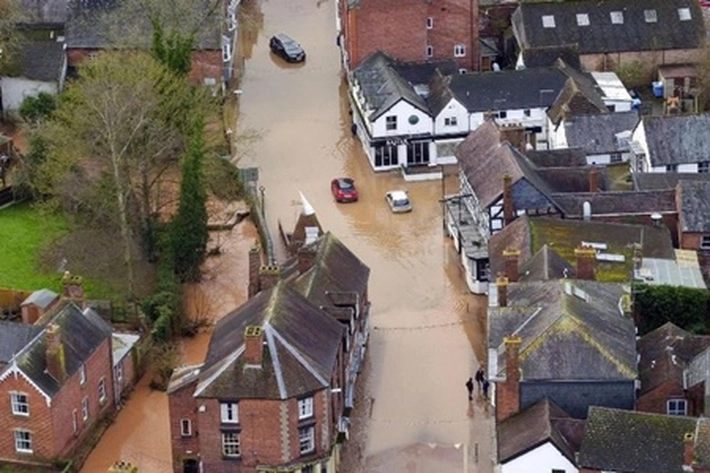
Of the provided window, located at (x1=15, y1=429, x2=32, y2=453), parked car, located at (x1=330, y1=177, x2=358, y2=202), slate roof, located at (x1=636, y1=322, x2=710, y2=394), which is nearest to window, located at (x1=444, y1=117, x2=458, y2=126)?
parked car, located at (x1=330, y1=177, x2=358, y2=202)

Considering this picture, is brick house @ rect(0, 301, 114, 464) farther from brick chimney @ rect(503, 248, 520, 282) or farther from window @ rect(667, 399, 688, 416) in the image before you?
window @ rect(667, 399, 688, 416)

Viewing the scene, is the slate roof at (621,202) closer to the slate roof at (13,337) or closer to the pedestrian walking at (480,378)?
the pedestrian walking at (480,378)

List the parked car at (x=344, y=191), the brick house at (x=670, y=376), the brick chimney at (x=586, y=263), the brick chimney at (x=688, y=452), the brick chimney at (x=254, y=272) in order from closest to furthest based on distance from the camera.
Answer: the brick chimney at (x=688, y=452) < the brick house at (x=670, y=376) < the brick chimney at (x=586, y=263) < the brick chimney at (x=254, y=272) < the parked car at (x=344, y=191)

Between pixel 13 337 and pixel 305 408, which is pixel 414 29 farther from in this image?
pixel 305 408

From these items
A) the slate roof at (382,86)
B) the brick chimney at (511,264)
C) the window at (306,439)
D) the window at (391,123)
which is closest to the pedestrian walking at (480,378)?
the brick chimney at (511,264)

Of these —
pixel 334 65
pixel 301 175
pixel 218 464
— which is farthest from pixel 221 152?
pixel 218 464

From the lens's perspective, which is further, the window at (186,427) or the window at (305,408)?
the window at (186,427)
